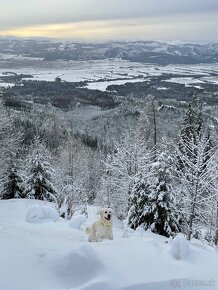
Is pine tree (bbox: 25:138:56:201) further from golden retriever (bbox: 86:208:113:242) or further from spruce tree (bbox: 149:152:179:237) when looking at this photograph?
golden retriever (bbox: 86:208:113:242)

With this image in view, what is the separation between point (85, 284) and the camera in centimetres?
577

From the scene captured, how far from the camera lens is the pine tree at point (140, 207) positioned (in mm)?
19547

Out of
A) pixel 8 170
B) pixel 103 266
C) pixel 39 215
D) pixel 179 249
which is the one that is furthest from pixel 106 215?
pixel 8 170

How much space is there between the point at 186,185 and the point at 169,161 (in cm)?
141

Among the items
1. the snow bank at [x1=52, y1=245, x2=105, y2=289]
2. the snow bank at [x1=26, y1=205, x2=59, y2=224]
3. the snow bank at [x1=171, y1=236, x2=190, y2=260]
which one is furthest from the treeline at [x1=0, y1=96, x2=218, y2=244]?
Answer: the snow bank at [x1=52, y1=245, x2=105, y2=289]

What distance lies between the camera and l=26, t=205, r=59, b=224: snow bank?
38.6 feet

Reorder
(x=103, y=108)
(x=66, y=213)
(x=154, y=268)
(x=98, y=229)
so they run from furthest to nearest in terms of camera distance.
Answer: (x=103, y=108), (x=66, y=213), (x=98, y=229), (x=154, y=268)

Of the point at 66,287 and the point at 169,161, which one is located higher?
the point at 66,287

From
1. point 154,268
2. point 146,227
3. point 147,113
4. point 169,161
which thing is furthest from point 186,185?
point 147,113

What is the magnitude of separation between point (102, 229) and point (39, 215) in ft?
9.85

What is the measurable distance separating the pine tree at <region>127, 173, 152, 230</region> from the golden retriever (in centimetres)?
955

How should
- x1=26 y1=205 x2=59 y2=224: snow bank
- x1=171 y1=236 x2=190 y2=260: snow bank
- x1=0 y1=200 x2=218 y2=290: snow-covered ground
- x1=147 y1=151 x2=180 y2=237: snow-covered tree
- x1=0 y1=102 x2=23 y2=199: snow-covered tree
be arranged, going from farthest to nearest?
x1=0 y1=102 x2=23 y2=199: snow-covered tree, x1=147 y1=151 x2=180 y2=237: snow-covered tree, x1=26 y1=205 x2=59 y2=224: snow bank, x1=171 y1=236 x2=190 y2=260: snow bank, x1=0 y1=200 x2=218 y2=290: snow-covered ground

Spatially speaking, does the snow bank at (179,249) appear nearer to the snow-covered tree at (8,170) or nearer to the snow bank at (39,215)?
the snow bank at (39,215)

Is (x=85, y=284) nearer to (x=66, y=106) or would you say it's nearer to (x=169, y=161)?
(x=169, y=161)
